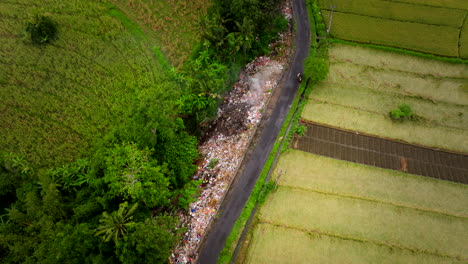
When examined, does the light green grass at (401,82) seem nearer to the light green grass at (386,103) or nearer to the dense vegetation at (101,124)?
the light green grass at (386,103)

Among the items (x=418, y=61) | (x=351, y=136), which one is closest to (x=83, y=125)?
(x=351, y=136)

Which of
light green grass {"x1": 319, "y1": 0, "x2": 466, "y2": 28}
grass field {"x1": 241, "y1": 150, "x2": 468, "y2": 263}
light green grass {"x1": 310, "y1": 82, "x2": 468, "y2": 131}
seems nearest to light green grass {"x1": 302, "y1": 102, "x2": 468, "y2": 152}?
light green grass {"x1": 310, "y1": 82, "x2": 468, "y2": 131}

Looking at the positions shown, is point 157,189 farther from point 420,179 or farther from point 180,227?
point 420,179

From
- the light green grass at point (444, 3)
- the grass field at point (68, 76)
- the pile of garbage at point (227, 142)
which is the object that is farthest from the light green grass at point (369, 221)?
the light green grass at point (444, 3)

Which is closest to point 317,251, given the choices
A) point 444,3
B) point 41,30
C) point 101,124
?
point 101,124

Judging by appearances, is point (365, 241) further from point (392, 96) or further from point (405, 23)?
point (405, 23)
